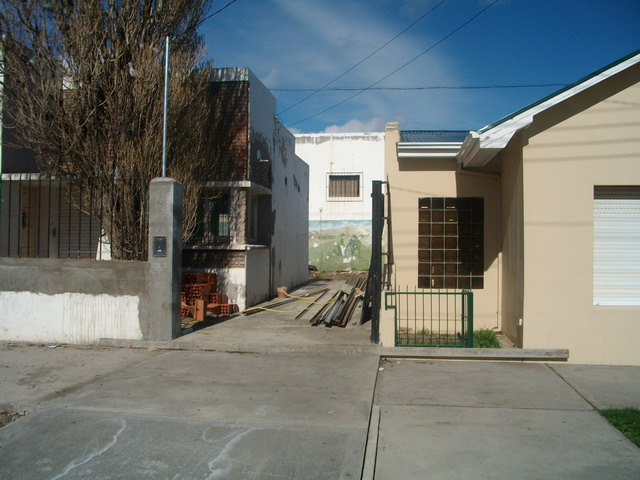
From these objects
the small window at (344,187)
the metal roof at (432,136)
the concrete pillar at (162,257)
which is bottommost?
the concrete pillar at (162,257)

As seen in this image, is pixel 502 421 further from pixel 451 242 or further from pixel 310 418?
pixel 451 242

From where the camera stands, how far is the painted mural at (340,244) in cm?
3025

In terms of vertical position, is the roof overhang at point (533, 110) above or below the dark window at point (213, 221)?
above

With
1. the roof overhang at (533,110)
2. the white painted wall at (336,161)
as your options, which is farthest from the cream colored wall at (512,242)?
the white painted wall at (336,161)

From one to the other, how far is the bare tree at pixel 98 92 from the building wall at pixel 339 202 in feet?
66.4

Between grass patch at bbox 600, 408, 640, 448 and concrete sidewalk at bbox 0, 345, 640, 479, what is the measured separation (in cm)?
12

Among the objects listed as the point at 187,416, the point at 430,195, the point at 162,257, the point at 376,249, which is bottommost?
the point at 187,416

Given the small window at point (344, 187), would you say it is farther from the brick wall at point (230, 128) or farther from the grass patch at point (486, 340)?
the grass patch at point (486, 340)

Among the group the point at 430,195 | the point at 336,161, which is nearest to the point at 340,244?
the point at 336,161

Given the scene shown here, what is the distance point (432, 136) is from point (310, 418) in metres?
7.54

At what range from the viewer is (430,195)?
10609 mm

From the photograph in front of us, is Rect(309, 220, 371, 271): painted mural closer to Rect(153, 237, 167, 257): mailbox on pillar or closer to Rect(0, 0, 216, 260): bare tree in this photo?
Rect(0, 0, 216, 260): bare tree

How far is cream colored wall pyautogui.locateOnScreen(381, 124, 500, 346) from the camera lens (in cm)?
1041

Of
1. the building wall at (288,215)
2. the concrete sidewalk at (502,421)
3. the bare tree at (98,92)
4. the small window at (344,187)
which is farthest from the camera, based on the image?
the small window at (344,187)
